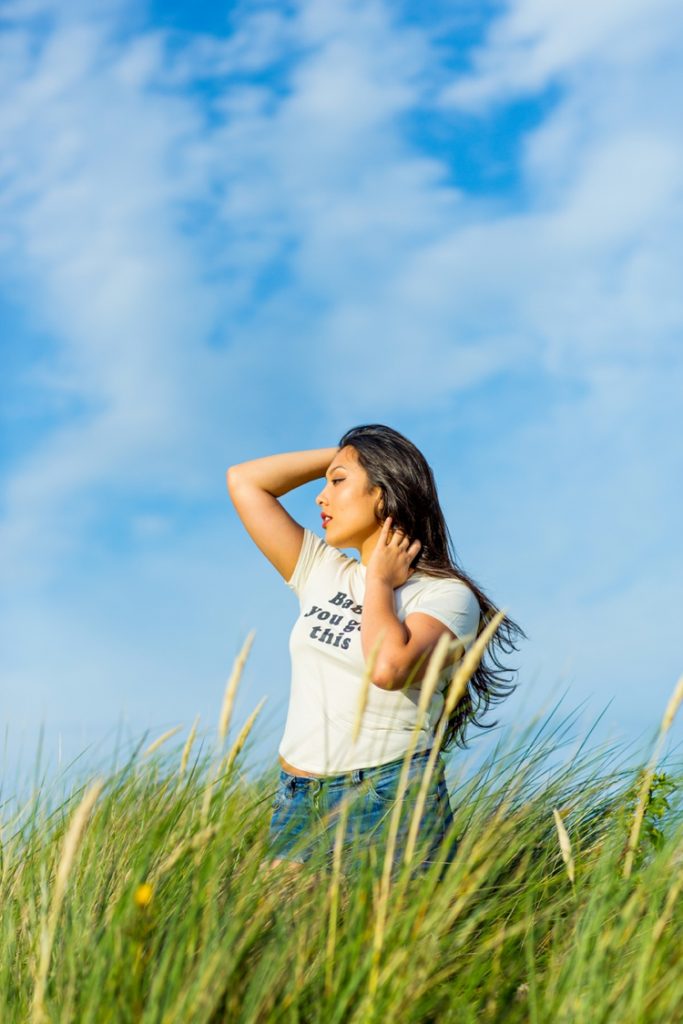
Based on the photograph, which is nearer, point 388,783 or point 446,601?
point 388,783

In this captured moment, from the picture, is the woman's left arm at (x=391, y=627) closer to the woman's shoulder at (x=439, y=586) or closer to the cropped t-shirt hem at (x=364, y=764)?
the woman's shoulder at (x=439, y=586)

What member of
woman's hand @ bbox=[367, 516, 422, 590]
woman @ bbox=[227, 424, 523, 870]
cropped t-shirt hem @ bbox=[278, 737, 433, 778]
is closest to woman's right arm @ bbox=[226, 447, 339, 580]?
woman @ bbox=[227, 424, 523, 870]

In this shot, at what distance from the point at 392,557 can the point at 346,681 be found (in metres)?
0.49

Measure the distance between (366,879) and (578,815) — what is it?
5.97 feet

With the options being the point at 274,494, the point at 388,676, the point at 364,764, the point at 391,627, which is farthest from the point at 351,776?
the point at 274,494

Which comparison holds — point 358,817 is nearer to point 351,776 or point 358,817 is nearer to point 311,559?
point 351,776

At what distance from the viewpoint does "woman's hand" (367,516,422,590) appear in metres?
3.53

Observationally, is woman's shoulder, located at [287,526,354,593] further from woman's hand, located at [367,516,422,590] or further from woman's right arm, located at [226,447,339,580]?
woman's hand, located at [367,516,422,590]

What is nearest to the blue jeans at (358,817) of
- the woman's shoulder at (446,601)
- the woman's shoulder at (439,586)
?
the woman's shoulder at (446,601)

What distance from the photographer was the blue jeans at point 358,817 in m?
2.57

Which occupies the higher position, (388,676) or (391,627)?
(391,627)

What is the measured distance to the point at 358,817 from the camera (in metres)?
2.65

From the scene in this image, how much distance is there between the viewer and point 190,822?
280cm

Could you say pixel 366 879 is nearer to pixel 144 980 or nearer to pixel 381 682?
pixel 144 980
